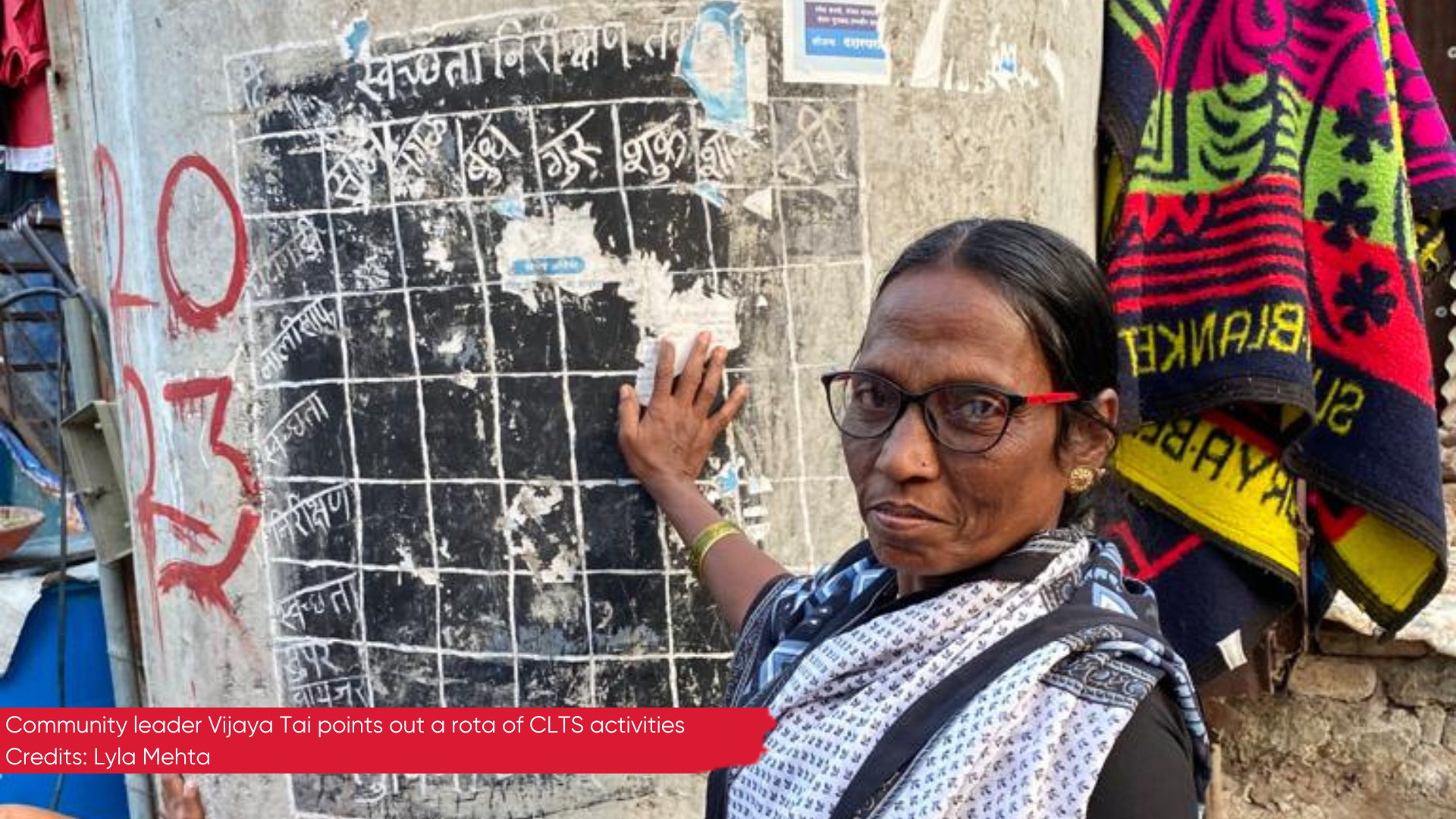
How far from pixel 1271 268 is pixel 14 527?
361 cm

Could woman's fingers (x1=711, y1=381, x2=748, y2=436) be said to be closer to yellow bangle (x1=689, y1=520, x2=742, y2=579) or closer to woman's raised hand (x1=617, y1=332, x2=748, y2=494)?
woman's raised hand (x1=617, y1=332, x2=748, y2=494)

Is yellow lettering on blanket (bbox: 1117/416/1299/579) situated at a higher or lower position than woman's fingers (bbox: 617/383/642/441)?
lower

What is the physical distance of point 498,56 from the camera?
68.2 inches

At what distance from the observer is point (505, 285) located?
1787 mm

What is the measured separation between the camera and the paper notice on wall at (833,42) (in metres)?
1.74

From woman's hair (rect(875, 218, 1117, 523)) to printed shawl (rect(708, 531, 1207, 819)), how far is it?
151mm

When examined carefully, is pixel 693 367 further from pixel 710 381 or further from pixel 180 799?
pixel 180 799

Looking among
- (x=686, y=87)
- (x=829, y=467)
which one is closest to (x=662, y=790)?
(x=829, y=467)

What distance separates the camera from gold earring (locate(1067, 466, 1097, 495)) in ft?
3.79

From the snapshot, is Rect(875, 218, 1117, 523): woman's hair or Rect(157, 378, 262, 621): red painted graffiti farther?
Rect(157, 378, 262, 621): red painted graffiti
